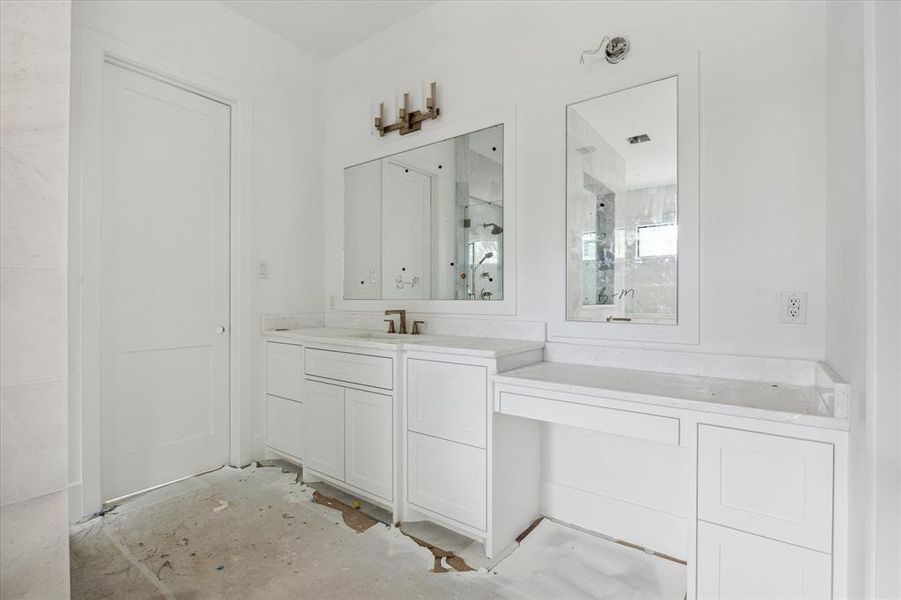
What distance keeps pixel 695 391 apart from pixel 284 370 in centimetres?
229

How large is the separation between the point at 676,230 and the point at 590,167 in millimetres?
493

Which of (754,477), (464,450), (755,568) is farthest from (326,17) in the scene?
(755,568)

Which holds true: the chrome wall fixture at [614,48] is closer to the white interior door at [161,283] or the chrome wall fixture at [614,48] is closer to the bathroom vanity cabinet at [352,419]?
the bathroom vanity cabinet at [352,419]

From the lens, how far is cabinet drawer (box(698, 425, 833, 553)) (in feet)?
3.69

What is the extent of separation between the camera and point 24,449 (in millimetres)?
1169

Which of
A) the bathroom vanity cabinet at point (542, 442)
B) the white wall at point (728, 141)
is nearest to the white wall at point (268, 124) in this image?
the bathroom vanity cabinet at point (542, 442)

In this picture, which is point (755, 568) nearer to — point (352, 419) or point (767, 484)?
point (767, 484)

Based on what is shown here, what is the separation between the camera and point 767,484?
1.19 metres

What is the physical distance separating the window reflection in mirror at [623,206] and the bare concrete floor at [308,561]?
1029mm

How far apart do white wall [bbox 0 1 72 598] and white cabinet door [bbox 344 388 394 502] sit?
3.76 ft

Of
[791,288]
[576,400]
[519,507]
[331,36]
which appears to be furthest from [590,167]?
[331,36]

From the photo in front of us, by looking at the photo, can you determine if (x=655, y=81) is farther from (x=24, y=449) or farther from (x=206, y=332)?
(x=206, y=332)

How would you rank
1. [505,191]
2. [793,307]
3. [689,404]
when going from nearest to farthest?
[689,404]
[793,307]
[505,191]

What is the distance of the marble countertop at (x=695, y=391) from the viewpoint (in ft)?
3.88
